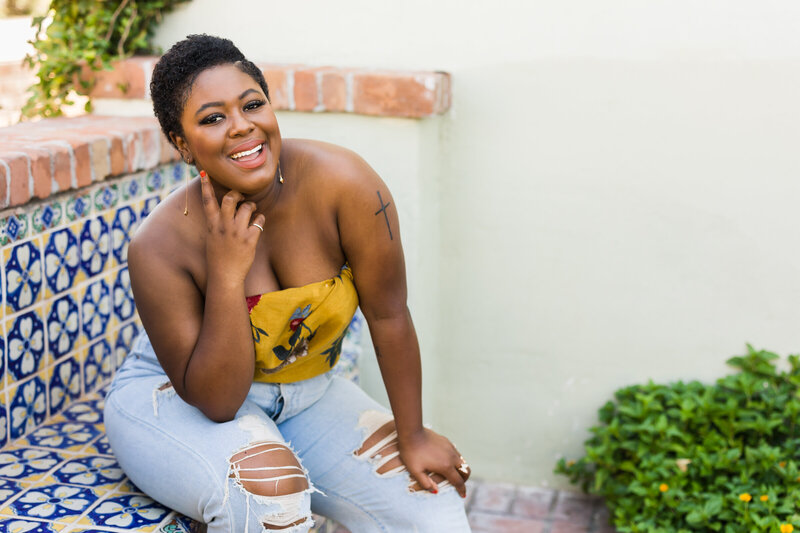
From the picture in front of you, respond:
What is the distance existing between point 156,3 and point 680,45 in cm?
184

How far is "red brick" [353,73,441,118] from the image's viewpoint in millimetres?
2928

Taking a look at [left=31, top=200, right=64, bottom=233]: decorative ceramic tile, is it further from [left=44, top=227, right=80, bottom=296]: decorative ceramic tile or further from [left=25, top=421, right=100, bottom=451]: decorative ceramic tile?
[left=25, top=421, right=100, bottom=451]: decorative ceramic tile

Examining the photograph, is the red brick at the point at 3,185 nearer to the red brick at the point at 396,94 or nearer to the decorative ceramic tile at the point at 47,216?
the decorative ceramic tile at the point at 47,216

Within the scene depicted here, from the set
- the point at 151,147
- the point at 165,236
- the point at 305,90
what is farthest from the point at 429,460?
the point at 151,147

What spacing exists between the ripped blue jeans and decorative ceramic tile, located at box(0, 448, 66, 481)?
0.97 feet

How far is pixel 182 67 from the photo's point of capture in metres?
1.92

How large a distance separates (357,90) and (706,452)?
1.68 m

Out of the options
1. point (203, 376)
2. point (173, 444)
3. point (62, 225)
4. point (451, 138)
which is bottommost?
point (173, 444)

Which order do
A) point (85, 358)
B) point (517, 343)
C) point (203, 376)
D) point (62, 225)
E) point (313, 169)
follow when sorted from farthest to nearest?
point (517, 343), point (85, 358), point (62, 225), point (313, 169), point (203, 376)

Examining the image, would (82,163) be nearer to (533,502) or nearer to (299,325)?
(299,325)

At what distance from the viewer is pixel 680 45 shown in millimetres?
2910

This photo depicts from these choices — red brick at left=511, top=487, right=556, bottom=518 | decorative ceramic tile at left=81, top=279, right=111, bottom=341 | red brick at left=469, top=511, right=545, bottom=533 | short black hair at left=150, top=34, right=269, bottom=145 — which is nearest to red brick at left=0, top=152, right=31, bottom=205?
decorative ceramic tile at left=81, top=279, right=111, bottom=341

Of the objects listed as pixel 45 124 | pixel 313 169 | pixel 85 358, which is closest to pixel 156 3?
pixel 45 124

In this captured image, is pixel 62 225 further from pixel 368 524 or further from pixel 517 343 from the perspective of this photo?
pixel 517 343
